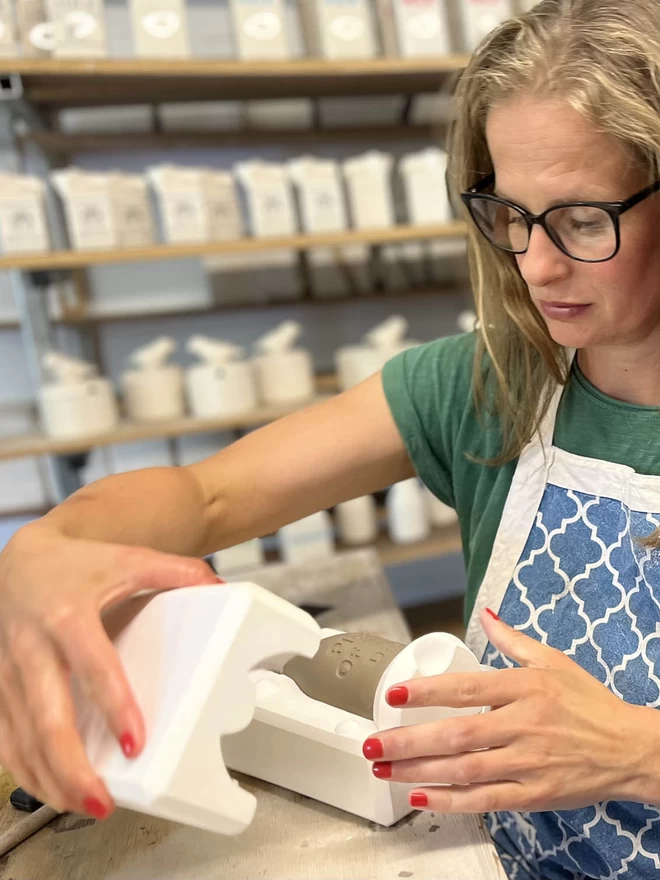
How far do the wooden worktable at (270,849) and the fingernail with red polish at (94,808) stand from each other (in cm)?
16

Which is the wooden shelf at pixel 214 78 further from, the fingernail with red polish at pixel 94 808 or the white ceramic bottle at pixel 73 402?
the fingernail with red polish at pixel 94 808

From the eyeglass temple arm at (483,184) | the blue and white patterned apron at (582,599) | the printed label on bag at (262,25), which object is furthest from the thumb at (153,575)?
the printed label on bag at (262,25)

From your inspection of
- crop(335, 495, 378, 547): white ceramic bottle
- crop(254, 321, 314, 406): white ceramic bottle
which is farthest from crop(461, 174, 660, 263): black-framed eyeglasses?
crop(335, 495, 378, 547): white ceramic bottle

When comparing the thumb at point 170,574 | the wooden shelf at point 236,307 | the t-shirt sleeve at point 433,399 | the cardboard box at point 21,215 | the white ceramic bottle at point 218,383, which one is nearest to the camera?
the thumb at point 170,574

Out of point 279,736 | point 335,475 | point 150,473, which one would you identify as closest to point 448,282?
point 335,475

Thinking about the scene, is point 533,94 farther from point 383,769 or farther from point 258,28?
point 258,28

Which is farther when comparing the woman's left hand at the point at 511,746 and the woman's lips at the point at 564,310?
the woman's lips at the point at 564,310

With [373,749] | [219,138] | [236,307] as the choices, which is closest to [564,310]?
[373,749]

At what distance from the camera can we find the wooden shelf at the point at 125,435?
6.70ft

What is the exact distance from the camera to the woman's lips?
83cm

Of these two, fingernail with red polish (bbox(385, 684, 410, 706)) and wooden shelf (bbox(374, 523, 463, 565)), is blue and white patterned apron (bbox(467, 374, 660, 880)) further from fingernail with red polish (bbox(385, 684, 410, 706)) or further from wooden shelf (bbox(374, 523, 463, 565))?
wooden shelf (bbox(374, 523, 463, 565))

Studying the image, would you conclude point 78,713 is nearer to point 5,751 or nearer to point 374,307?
point 5,751

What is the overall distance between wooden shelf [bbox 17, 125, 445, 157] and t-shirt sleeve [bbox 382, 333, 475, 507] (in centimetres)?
162

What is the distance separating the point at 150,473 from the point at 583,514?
0.51 m
